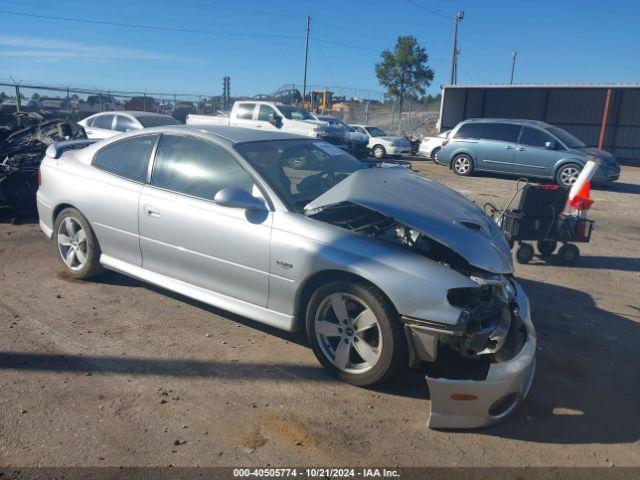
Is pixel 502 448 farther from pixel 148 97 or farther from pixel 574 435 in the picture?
pixel 148 97

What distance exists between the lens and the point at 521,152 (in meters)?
14.9

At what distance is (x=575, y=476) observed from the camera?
2.85 meters

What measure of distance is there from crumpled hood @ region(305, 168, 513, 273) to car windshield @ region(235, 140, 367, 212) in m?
0.33

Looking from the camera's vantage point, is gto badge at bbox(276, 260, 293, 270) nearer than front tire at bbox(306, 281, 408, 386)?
No

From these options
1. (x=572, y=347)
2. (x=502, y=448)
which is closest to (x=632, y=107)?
(x=572, y=347)

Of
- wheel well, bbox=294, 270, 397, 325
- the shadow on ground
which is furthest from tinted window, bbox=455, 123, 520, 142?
wheel well, bbox=294, 270, 397, 325

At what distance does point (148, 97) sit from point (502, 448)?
28.6 metres

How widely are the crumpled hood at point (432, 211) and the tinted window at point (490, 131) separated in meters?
11.9

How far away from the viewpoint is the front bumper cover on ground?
119 inches

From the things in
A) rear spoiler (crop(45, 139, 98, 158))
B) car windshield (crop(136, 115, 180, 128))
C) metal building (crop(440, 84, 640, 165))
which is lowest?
rear spoiler (crop(45, 139, 98, 158))

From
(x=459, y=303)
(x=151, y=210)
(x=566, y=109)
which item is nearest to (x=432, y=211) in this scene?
(x=459, y=303)

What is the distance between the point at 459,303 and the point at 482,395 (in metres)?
0.58

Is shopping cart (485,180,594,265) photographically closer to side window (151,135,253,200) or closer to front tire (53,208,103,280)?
side window (151,135,253,200)

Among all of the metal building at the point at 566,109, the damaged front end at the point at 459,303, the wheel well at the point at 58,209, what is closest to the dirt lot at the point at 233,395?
the damaged front end at the point at 459,303
